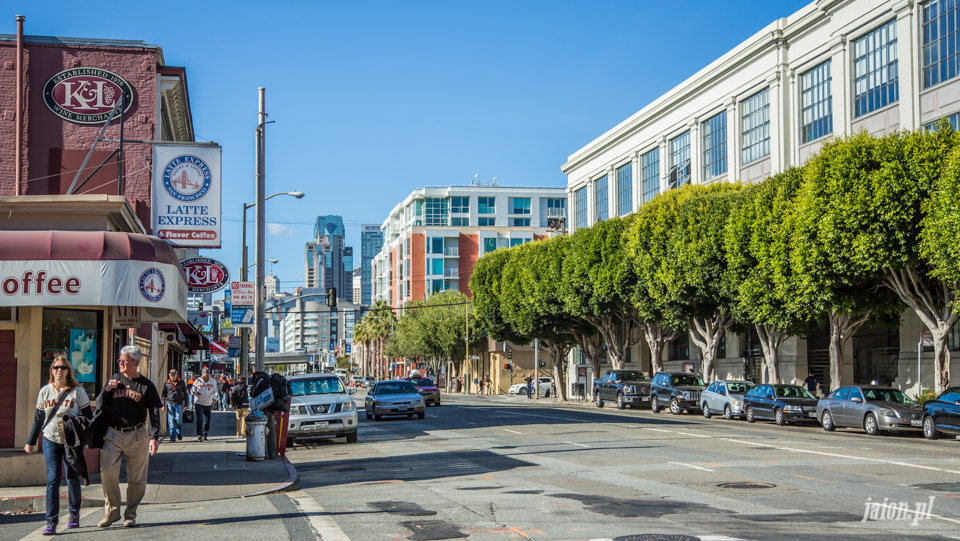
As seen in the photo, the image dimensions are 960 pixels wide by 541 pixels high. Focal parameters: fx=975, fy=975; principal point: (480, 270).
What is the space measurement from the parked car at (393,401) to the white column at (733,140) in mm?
23726

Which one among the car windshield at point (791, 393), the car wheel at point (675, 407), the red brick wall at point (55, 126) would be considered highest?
the red brick wall at point (55, 126)


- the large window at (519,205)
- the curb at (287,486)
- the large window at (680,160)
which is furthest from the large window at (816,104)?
the large window at (519,205)

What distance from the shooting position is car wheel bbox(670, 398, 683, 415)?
41.1 metres

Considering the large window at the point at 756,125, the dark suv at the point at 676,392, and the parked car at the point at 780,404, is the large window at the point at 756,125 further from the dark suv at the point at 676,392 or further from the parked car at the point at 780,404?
the parked car at the point at 780,404

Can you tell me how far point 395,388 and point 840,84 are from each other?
75.6ft

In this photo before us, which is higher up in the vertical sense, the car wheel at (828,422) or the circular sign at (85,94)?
the circular sign at (85,94)

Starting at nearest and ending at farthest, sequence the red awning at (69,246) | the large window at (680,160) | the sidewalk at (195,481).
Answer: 1. the sidewalk at (195,481)
2. the red awning at (69,246)
3. the large window at (680,160)

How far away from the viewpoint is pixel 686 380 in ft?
138

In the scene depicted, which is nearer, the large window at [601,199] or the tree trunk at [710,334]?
the tree trunk at [710,334]

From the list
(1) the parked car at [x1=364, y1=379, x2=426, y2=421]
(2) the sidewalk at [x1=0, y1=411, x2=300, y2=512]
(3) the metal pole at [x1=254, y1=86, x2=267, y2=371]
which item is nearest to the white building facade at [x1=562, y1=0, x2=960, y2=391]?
(1) the parked car at [x1=364, y1=379, x2=426, y2=421]

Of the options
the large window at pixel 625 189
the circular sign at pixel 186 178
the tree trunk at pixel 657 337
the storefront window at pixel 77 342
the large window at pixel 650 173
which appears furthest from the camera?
the large window at pixel 625 189

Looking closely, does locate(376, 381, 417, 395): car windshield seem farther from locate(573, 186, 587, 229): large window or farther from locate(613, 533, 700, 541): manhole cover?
locate(573, 186, 587, 229): large window

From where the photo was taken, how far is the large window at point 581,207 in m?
72.9

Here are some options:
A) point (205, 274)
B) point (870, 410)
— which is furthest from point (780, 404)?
point (205, 274)
